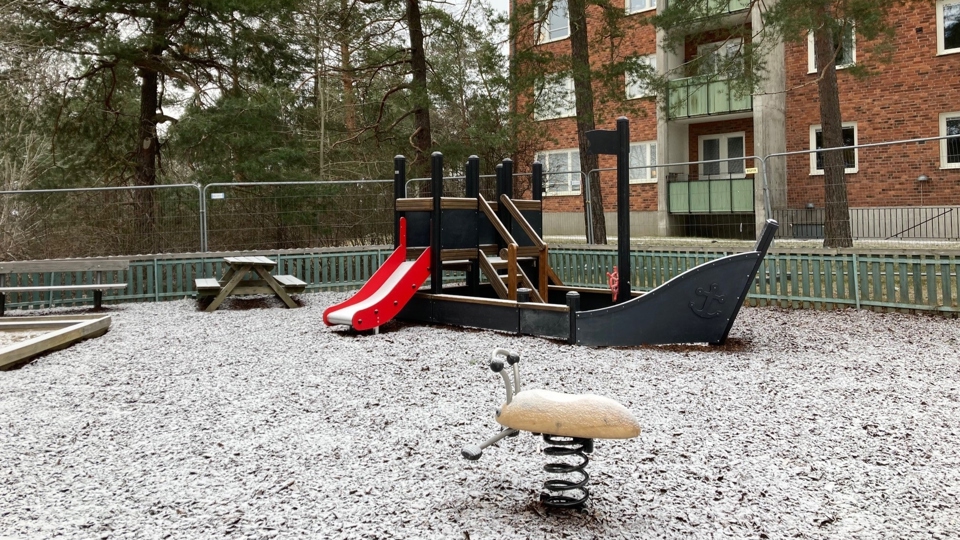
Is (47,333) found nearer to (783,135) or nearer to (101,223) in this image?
(101,223)

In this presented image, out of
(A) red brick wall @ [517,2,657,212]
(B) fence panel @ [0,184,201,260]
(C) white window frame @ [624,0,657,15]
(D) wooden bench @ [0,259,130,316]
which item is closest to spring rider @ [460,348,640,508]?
(D) wooden bench @ [0,259,130,316]

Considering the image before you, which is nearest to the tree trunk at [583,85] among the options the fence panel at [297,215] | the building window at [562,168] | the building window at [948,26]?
the fence panel at [297,215]

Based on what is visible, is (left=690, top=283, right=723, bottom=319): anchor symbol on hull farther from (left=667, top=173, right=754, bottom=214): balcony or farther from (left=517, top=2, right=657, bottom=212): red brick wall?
(left=517, top=2, right=657, bottom=212): red brick wall

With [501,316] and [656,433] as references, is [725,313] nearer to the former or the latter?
[501,316]

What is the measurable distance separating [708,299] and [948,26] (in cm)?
1977

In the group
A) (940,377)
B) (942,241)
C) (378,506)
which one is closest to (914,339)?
(940,377)

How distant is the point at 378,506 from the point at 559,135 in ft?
91.0

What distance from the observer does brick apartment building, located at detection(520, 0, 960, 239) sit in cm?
1981

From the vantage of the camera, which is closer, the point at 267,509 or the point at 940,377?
the point at 267,509

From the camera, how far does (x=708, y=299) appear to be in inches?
283

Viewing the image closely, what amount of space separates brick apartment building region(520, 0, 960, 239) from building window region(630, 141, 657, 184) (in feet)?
0.17

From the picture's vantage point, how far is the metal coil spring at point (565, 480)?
3.13m

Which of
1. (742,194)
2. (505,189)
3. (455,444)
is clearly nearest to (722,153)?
(742,194)

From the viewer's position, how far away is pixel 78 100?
1744 centimetres
